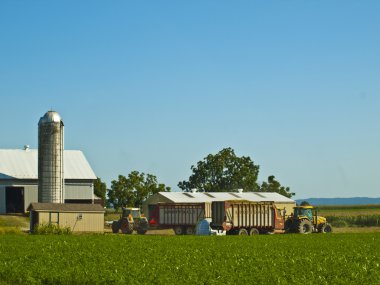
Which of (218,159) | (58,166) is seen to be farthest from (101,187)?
(58,166)

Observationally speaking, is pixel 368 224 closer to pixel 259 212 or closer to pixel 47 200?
pixel 259 212

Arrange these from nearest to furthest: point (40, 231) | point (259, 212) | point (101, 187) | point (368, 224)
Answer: point (40, 231) < point (259, 212) < point (368, 224) < point (101, 187)

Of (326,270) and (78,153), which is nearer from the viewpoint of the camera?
(326,270)

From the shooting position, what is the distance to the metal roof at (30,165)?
248 feet

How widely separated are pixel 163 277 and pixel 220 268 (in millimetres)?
2975

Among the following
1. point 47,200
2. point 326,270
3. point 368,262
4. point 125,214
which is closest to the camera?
point 326,270

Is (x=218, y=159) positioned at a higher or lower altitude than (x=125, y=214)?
higher

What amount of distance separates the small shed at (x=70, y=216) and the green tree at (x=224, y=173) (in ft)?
143

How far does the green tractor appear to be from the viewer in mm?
60344

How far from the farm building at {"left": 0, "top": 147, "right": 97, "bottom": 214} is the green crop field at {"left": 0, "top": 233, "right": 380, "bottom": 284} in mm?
41068

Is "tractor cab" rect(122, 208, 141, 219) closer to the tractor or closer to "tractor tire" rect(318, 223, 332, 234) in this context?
the tractor

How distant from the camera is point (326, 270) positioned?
75.5 ft

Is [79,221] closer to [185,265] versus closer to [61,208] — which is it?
[61,208]

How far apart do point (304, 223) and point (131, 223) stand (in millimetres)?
13619
